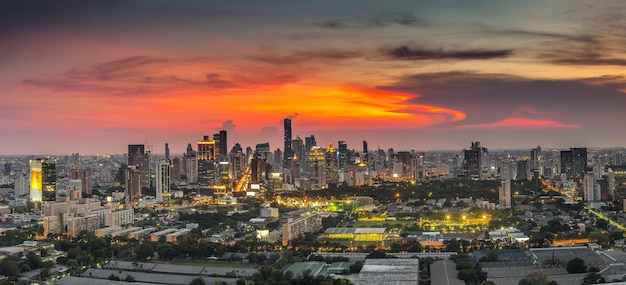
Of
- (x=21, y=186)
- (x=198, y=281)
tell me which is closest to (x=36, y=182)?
(x=21, y=186)

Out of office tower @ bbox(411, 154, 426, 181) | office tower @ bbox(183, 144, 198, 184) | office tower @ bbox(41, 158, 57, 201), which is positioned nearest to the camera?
office tower @ bbox(41, 158, 57, 201)

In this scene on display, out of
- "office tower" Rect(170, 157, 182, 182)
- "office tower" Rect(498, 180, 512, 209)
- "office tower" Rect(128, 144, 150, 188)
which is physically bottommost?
"office tower" Rect(498, 180, 512, 209)

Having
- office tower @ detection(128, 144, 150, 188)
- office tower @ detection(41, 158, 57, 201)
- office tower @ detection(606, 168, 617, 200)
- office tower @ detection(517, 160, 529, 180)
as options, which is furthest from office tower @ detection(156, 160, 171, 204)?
office tower @ detection(517, 160, 529, 180)

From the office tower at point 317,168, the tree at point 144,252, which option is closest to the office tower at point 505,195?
the tree at point 144,252

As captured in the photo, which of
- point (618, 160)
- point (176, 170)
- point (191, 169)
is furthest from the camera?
point (176, 170)

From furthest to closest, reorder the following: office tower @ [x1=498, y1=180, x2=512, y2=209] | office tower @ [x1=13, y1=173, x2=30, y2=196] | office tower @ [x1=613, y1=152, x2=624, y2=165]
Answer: office tower @ [x1=613, y1=152, x2=624, y2=165]
office tower @ [x1=13, y1=173, x2=30, y2=196]
office tower @ [x1=498, y1=180, x2=512, y2=209]

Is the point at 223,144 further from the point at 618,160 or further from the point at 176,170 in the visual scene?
the point at 618,160

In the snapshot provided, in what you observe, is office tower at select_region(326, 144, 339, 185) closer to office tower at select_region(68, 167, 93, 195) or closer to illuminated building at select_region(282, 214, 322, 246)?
office tower at select_region(68, 167, 93, 195)
